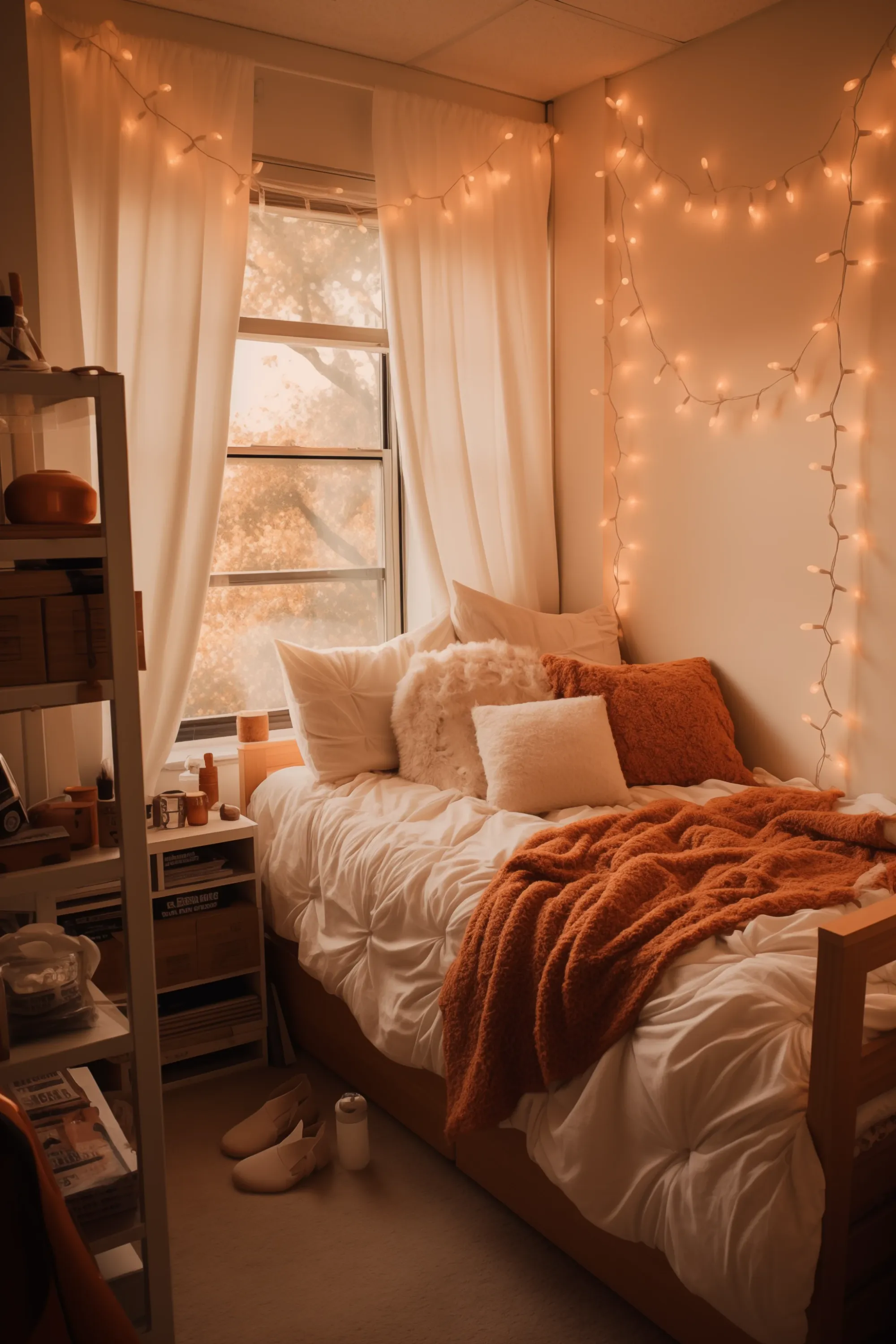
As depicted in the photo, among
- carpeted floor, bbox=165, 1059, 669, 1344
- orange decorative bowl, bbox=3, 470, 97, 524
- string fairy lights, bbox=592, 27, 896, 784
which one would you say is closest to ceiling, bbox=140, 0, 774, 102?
string fairy lights, bbox=592, 27, 896, 784

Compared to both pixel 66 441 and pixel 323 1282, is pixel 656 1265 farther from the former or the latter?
pixel 66 441

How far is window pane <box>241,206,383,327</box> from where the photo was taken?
3186 mm

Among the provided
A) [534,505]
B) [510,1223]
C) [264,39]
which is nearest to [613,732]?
[534,505]

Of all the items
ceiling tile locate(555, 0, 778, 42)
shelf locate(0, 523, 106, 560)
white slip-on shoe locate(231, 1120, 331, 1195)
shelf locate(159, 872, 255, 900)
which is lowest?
white slip-on shoe locate(231, 1120, 331, 1195)

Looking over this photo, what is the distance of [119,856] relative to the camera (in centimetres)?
174

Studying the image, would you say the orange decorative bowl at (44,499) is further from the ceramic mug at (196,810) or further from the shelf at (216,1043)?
the shelf at (216,1043)

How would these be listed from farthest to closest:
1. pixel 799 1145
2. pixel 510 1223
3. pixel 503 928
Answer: pixel 510 1223, pixel 503 928, pixel 799 1145

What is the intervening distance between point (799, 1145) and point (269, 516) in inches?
94.6

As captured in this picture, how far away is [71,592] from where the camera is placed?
5.49 ft

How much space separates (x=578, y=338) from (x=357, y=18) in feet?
3.74

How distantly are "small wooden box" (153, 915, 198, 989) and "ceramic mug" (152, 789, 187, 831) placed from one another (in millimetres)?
237

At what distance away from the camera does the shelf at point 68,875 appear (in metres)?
1.64

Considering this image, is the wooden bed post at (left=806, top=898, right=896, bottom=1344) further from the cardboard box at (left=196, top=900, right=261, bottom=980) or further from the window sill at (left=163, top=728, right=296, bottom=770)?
the window sill at (left=163, top=728, right=296, bottom=770)

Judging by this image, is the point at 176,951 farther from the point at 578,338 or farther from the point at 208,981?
the point at 578,338
